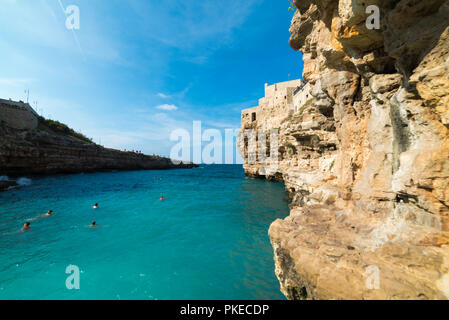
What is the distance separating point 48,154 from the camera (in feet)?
115

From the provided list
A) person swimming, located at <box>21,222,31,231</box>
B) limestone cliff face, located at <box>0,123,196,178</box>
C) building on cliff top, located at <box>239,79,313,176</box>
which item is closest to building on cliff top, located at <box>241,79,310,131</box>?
building on cliff top, located at <box>239,79,313,176</box>

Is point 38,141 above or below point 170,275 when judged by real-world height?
above

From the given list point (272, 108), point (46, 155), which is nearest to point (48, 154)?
point (46, 155)

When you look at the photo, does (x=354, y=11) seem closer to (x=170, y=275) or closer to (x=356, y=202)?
(x=356, y=202)

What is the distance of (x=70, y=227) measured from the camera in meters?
10.9

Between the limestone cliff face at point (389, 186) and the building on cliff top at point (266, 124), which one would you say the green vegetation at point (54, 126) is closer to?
the building on cliff top at point (266, 124)

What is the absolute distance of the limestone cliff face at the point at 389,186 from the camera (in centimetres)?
305

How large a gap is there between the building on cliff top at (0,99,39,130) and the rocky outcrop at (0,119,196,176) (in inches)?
80.7

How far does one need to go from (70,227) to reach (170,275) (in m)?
8.61

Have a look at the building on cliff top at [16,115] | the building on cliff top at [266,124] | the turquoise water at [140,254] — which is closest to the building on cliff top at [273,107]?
the building on cliff top at [266,124]

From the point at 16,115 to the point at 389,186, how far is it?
5534 cm

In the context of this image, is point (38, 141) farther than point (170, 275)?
Yes

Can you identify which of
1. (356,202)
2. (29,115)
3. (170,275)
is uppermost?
→ (29,115)
